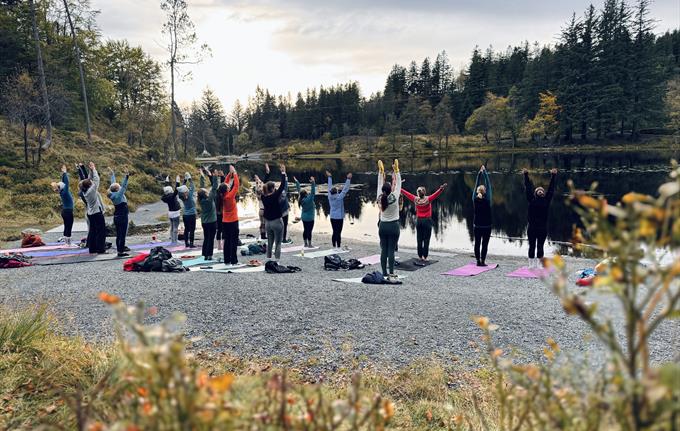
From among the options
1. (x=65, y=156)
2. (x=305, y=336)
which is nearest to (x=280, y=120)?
(x=65, y=156)

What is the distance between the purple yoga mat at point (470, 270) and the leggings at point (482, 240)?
286 mm

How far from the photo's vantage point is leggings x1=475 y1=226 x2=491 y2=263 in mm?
12608

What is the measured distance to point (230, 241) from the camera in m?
12.0

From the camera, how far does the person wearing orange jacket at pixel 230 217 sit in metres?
11.6

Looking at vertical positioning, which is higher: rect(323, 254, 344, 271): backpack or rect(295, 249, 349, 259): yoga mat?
rect(323, 254, 344, 271): backpack

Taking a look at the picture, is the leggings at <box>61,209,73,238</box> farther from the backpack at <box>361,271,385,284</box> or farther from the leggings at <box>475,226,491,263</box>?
the leggings at <box>475,226,491,263</box>

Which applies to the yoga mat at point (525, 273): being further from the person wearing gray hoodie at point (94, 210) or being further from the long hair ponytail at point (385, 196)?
the person wearing gray hoodie at point (94, 210)

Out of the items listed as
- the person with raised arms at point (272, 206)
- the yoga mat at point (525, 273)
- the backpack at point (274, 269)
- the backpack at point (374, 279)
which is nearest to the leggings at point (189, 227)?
the person with raised arms at point (272, 206)

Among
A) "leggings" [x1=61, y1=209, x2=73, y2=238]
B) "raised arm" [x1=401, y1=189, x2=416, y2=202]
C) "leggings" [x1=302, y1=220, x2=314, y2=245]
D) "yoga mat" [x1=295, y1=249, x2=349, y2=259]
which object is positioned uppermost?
"raised arm" [x1=401, y1=189, x2=416, y2=202]

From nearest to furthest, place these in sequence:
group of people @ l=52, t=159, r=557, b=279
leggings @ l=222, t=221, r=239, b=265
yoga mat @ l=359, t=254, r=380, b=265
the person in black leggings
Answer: group of people @ l=52, t=159, r=557, b=279, leggings @ l=222, t=221, r=239, b=265, the person in black leggings, yoga mat @ l=359, t=254, r=380, b=265

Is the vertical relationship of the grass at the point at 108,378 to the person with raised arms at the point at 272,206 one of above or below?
below

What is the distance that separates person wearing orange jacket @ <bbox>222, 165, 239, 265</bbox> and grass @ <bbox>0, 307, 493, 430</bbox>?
18.8ft

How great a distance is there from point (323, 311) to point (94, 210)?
799cm

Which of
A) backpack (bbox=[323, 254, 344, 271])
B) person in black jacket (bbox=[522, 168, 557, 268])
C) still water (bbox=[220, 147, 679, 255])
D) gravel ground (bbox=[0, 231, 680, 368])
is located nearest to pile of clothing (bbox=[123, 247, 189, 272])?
gravel ground (bbox=[0, 231, 680, 368])
